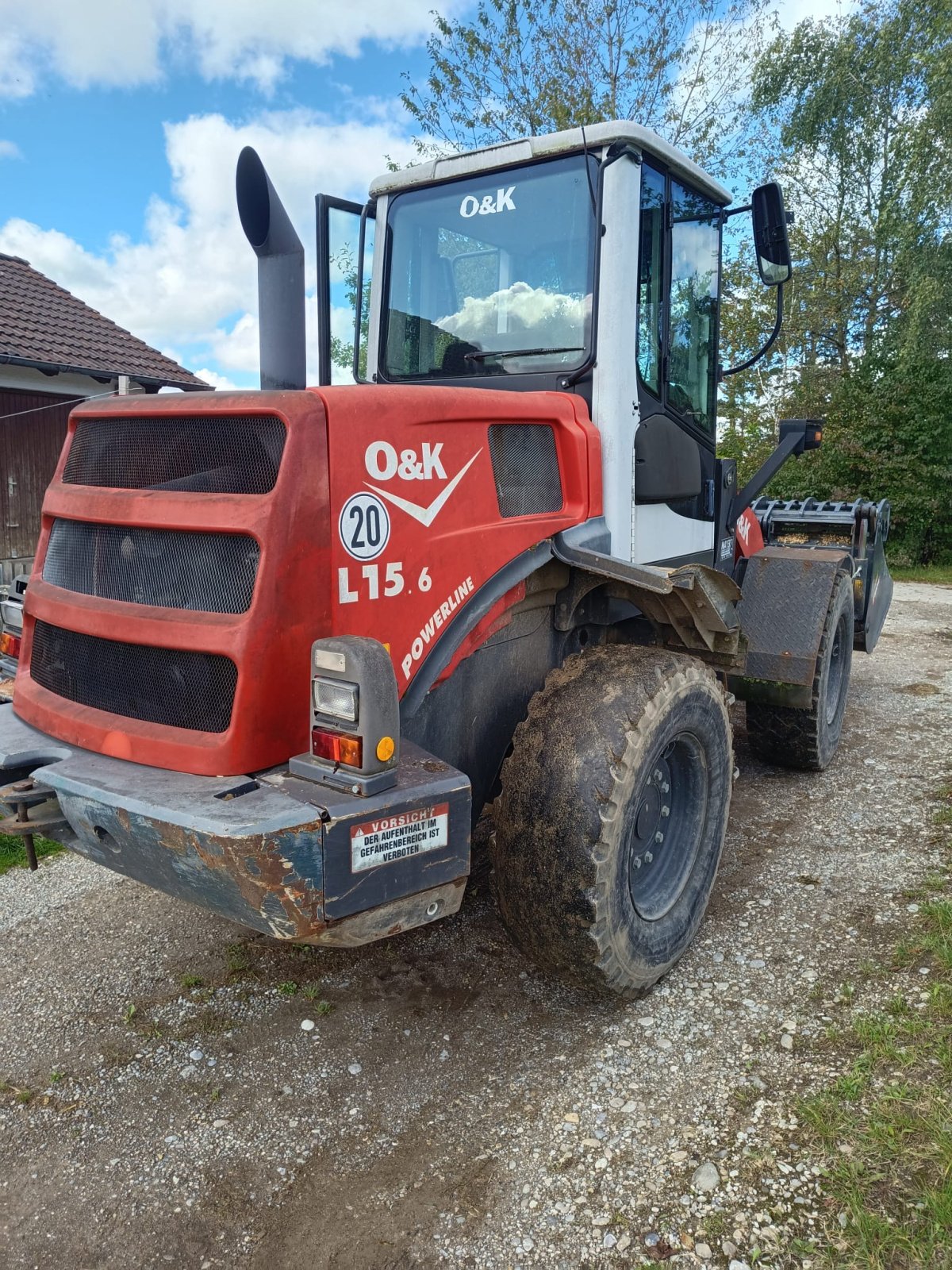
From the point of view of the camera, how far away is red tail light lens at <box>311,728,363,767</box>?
2.21m

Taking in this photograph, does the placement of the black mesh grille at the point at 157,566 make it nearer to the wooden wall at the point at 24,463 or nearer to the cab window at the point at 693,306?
the cab window at the point at 693,306

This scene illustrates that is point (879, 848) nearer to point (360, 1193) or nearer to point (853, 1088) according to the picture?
point (853, 1088)

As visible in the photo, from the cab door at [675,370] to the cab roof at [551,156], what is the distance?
0.06 meters

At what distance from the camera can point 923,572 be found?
1609 cm

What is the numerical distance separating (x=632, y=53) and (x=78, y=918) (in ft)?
53.8

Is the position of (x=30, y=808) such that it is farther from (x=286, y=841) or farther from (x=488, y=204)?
(x=488, y=204)

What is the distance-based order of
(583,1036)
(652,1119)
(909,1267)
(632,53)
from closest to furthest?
1. (909,1267)
2. (652,1119)
3. (583,1036)
4. (632,53)

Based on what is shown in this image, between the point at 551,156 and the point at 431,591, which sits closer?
the point at 431,591

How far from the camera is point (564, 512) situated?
322cm

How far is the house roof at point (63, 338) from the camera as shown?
437 inches

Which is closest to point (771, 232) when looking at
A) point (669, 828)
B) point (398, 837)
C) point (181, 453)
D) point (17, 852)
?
point (669, 828)

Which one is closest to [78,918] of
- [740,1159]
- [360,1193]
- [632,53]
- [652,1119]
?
[360,1193]

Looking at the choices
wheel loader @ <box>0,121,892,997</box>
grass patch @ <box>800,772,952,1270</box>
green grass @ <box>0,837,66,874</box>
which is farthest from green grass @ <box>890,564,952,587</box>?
green grass @ <box>0,837,66,874</box>

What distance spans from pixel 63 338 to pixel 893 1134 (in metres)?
12.7
